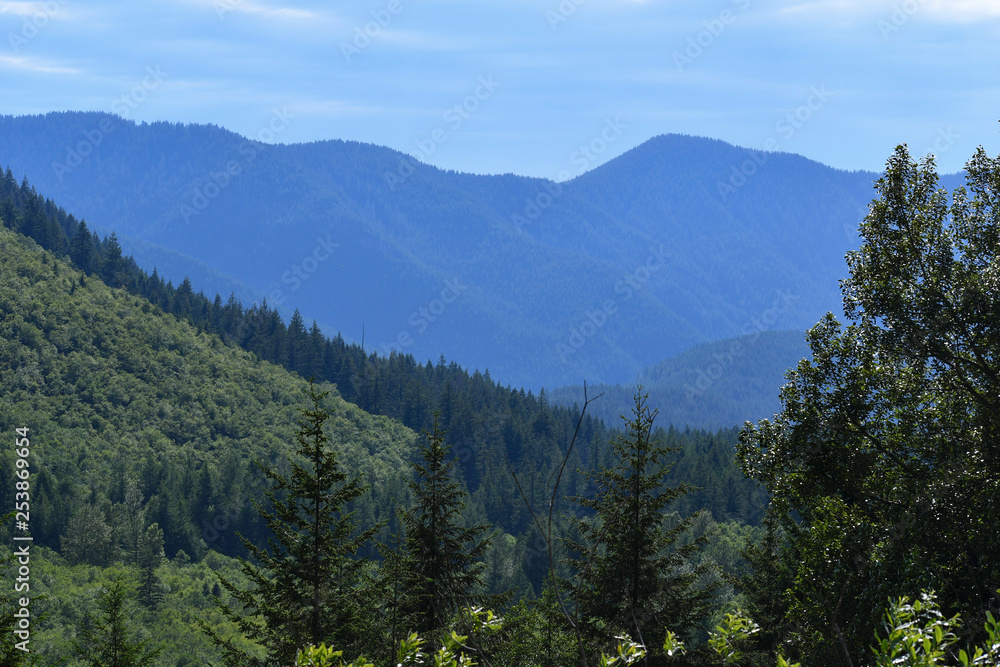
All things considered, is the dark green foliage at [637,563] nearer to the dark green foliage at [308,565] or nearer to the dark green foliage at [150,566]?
the dark green foliage at [308,565]

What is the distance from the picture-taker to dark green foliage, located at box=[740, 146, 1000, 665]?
1180 centimetres

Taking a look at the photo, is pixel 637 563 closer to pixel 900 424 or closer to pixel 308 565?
pixel 900 424

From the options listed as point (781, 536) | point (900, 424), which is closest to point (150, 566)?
point (781, 536)

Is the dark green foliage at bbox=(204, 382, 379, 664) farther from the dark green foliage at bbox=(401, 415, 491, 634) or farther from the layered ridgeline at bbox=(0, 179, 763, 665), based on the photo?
the layered ridgeline at bbox=(0, 179, 763, 665)

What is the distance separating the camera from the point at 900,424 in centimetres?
1355

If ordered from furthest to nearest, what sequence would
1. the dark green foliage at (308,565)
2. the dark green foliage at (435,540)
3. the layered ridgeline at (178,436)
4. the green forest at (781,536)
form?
the layered ridgeline at (178,436) < the dark green foliage at (435,540) < the dark green foliage at (308,565) < the green forest at (781,536)

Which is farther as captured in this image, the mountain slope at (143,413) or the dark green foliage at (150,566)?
the mountain slope at (143,413)

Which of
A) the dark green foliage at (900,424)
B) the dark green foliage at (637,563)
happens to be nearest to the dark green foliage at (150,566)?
the dark green foliage at (637,563)

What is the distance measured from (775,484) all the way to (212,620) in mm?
82574

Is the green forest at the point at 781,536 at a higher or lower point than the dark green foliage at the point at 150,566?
higher

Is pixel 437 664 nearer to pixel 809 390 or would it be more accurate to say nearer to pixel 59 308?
pixel 809 390

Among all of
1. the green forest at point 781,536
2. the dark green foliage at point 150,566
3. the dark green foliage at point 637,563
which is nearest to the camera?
the green forest at point 781,536

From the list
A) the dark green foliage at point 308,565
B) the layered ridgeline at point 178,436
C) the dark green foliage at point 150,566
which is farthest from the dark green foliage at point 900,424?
the dark green foliage at point 150,566

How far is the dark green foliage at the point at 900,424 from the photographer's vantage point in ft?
38.7
